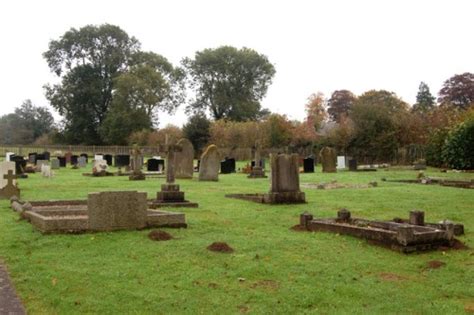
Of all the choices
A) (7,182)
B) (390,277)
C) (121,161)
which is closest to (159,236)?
(390,277)

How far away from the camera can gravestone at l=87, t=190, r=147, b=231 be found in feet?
35.7

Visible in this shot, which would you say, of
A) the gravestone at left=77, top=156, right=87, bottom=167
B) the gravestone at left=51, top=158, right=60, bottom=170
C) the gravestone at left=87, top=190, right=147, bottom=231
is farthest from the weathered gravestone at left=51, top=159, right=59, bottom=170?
the gravestone at left=87, top=190, right=147, bottom=231

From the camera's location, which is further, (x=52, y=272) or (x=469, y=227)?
(x=469, y=227)

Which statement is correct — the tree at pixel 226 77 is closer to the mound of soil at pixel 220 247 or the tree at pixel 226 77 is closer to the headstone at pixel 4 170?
the headstone at pixel 4 170

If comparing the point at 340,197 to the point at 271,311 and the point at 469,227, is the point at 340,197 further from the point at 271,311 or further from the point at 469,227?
the point at 271,311

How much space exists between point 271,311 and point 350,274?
2022 mm

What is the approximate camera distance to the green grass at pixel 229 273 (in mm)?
6375

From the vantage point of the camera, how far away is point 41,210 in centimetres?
1284

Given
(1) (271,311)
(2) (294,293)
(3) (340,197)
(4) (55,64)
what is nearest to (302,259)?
(2) (294,293)

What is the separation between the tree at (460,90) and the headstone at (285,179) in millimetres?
71089

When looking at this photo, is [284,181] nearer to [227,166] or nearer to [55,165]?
[227,166]

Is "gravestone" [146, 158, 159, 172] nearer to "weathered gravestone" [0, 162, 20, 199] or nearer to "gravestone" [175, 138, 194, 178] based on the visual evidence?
"gravestone" [175, 138, 194, 178]

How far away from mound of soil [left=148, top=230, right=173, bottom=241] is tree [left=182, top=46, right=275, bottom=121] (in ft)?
225

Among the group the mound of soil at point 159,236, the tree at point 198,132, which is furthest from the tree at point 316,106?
the mound of soil at point 159,236
